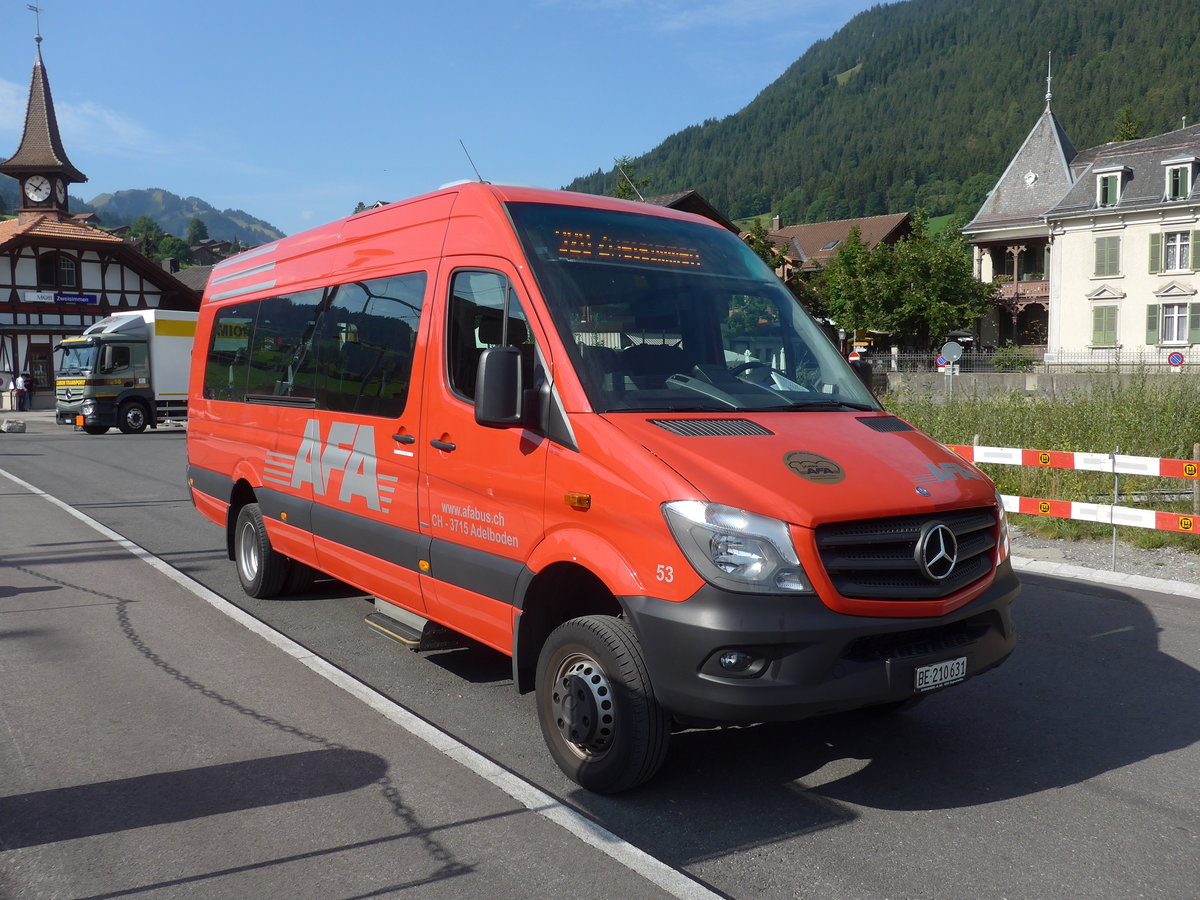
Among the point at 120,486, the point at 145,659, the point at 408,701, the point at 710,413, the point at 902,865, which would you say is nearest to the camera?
the point at 902,865

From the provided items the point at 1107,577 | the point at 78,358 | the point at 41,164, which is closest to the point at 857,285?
the point at 78,358

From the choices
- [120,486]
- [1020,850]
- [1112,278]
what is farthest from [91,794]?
[1112,278]

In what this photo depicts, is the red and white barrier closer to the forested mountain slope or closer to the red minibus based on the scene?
the red minibus

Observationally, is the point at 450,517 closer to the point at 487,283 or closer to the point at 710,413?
the point at 487,283

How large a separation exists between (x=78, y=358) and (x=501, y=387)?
106ft

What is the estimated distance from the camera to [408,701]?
5484 mm

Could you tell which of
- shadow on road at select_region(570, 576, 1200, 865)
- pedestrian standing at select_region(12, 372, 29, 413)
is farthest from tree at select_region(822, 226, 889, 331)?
shadow on road at select_region(570, 576, 1200, 865)

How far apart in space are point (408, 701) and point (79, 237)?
52.4 m

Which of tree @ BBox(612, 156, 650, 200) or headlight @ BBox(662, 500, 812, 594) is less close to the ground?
tree @ BBox(612, 156, 650, 200)

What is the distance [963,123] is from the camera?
545 ft

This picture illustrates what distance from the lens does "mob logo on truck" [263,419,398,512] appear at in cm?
587

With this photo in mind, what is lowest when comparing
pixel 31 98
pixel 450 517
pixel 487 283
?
pixel 450 517

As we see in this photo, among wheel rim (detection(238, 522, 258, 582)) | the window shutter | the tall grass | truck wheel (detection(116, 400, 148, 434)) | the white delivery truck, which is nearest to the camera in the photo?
wheel rim (detection(238, 522, 258, 582))

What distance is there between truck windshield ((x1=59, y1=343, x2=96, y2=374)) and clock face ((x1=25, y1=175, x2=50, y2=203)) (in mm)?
27360
